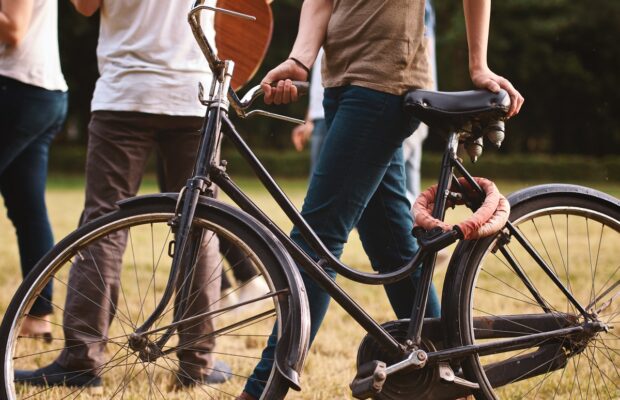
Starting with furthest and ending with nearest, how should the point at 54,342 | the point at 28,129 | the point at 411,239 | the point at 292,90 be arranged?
the point at 54,342, the point at 28,129, the point at 411,239, the point at 292,90

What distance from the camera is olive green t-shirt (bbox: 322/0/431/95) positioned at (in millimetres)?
2854

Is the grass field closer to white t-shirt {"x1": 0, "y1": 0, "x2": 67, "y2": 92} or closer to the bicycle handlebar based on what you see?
the bicycle handlebar

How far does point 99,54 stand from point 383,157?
1.44 meters

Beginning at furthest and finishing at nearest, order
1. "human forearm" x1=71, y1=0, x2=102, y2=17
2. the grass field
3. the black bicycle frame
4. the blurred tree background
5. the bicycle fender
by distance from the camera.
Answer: the blurred tree background
the grass field
"human forearm" x1=71, y1=0, x2=102, y2=17
the black bicycle frame
the bicycle fender

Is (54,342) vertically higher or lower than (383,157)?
lower


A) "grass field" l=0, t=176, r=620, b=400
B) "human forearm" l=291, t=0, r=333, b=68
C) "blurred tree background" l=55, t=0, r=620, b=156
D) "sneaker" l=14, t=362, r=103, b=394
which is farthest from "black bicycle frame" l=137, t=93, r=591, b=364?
"blurred tree background" l=55, t=0, r=620, b=156

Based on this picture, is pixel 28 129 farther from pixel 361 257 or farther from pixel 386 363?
pixel 361 257

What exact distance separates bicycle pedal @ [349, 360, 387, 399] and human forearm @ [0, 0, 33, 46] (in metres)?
2.13

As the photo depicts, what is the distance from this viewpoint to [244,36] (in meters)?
3.81

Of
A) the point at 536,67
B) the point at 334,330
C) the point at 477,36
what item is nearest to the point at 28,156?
the point at 334,330

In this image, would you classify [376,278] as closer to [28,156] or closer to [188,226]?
[188,226]

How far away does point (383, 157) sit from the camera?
2910 millimetres

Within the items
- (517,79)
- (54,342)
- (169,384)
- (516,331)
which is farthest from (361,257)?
(517,79)

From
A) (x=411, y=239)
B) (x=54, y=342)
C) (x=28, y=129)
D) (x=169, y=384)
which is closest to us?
(x=411, y=239)
